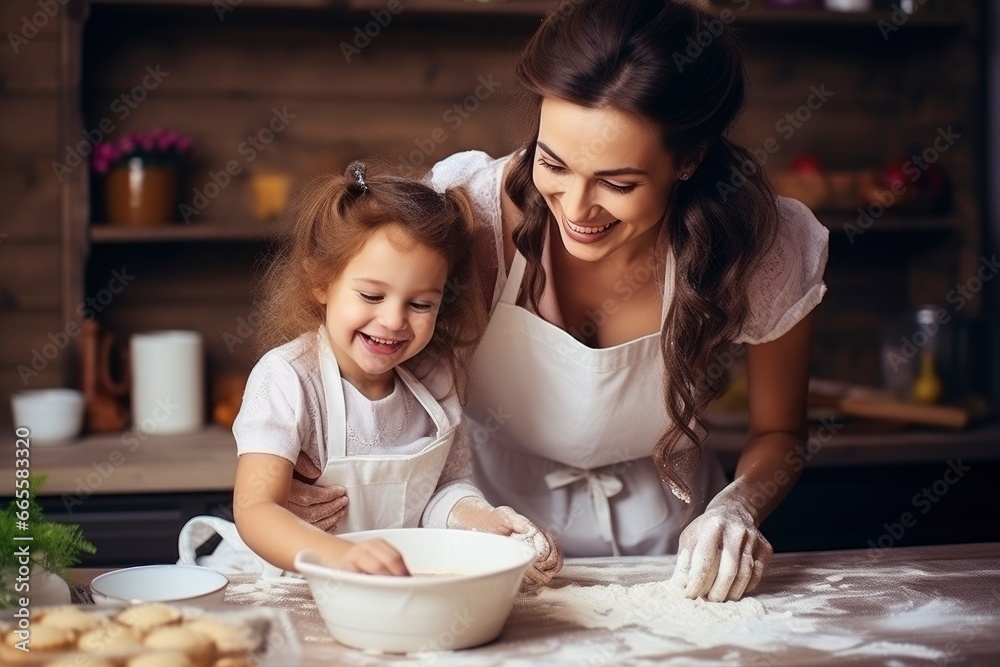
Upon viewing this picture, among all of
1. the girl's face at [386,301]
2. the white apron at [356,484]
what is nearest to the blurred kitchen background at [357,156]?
the white apron at [356,484]

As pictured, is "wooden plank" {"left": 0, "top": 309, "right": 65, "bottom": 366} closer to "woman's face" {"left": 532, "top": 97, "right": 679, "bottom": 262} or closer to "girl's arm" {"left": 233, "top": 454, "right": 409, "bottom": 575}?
"girl's arm" {"left": 233, "top": 454, "right": 409, "bottom": 575}

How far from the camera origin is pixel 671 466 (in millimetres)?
1630

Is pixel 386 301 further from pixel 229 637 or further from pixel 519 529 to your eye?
pixel 229 637

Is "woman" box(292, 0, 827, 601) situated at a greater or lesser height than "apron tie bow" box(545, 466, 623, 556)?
greater

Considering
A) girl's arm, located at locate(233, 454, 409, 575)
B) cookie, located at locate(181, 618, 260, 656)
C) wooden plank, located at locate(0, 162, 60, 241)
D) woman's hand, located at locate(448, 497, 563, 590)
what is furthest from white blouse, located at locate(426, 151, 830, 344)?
wooden plank, located at locate(0, 162, 60, 241)

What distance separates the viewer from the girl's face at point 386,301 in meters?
1.42

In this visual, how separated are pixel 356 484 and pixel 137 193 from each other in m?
1.34

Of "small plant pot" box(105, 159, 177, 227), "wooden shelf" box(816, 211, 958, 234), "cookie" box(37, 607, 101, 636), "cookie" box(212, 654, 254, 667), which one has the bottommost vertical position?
"cookie" box(212, 654, 254, 667)

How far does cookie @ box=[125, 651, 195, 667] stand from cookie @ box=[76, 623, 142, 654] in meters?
0.02

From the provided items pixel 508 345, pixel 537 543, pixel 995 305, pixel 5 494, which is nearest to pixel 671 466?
pixel 508 345

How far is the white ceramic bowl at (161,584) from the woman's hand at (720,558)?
0.52m

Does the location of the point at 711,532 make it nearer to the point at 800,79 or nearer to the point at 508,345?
the point at 508,345

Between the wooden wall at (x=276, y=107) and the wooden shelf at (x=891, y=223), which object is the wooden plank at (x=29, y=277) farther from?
the wooden shelf at (x=891, y=223)

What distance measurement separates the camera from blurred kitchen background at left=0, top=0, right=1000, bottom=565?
2506 millimetres
